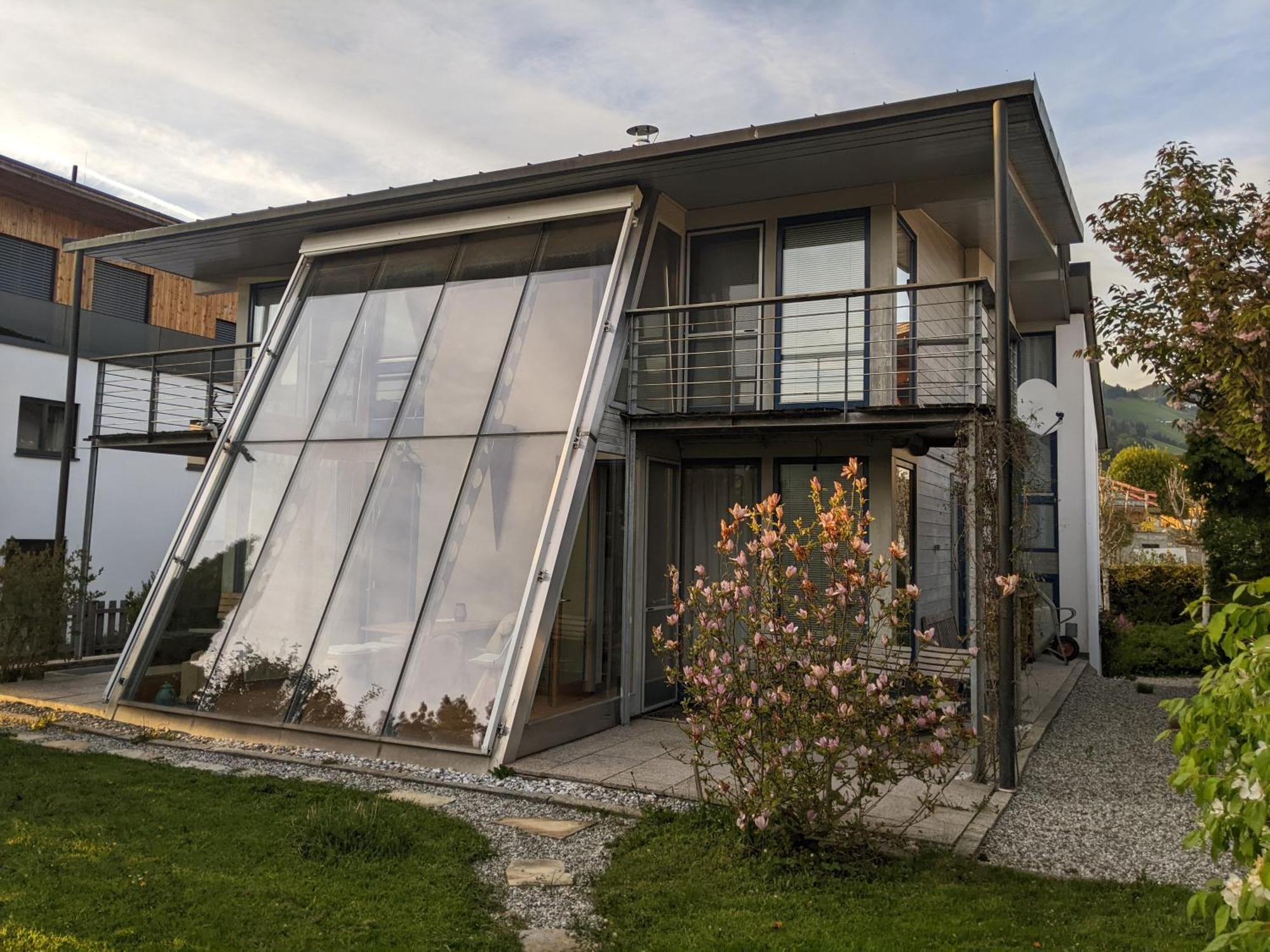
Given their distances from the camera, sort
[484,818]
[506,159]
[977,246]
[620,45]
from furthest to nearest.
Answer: [506,159]
[977,246]
[620,45]
[484,818]

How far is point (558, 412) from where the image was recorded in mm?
8422

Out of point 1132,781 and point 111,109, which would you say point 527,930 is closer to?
point 1132,781

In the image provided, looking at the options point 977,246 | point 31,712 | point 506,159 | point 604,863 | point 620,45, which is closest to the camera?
point 604,863

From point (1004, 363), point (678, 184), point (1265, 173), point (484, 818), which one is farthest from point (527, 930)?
point (1265, 173)

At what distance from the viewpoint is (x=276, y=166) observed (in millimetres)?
15125

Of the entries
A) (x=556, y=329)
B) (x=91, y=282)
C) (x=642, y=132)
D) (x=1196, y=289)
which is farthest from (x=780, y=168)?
(x=91, y=282)

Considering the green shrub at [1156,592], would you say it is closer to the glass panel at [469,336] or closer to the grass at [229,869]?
the glass panel at [469,336]

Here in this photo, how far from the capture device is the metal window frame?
24.7 feet

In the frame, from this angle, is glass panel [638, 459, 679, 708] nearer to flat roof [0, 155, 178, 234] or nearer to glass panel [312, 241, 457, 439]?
glass panel [312, 241, 457, 439]

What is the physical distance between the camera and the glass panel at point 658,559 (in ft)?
31.0

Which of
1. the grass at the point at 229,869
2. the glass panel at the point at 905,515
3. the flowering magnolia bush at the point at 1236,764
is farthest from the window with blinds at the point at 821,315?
the flowering magnolia bush at the point at 1236,764

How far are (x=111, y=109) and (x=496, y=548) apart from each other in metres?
8.21

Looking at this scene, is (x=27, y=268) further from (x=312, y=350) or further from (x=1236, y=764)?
(x=1236, y=764)

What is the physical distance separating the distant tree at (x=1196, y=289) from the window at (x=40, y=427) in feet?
54.4
